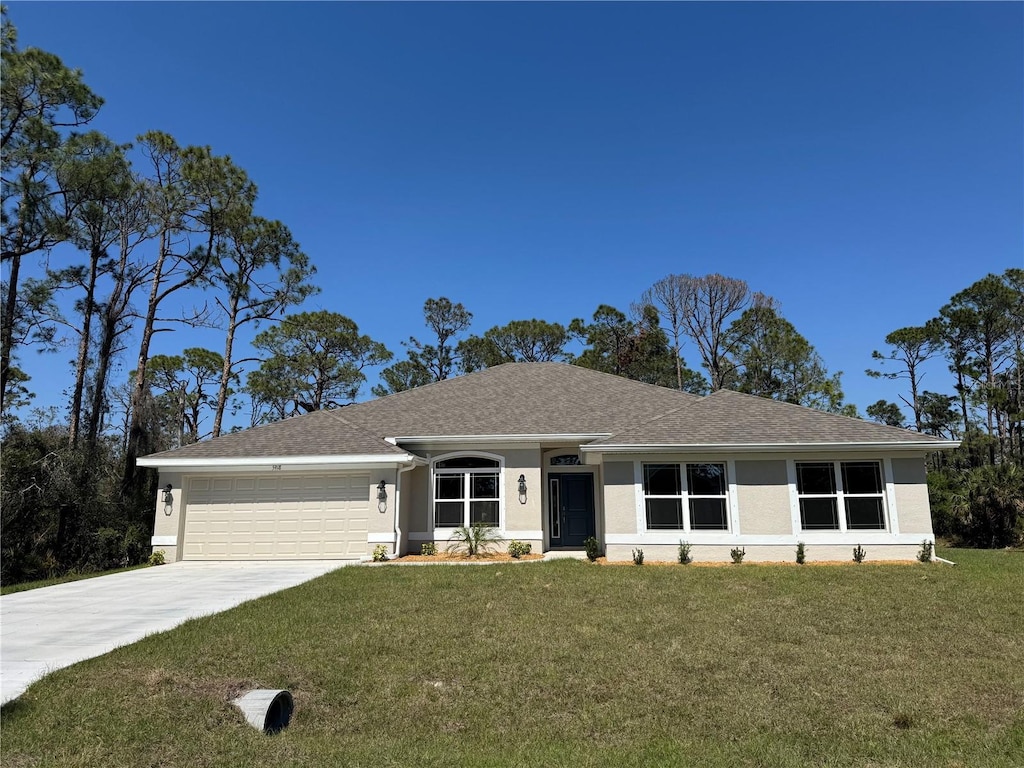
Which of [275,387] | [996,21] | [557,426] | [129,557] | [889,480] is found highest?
[996,21]

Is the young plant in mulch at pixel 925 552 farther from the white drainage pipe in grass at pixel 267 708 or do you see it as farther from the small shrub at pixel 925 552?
the white drainage pipe in grass at pixel 267 708

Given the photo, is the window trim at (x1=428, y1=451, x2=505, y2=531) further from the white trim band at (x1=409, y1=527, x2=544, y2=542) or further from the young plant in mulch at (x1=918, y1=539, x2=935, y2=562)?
the young plant in mulch at (x1=918, y1=539, x2=935, y2=562)

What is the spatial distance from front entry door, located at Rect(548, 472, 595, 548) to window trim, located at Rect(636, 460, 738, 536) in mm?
2450

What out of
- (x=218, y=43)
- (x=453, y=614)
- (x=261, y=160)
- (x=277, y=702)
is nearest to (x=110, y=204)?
(x=261, y=160)

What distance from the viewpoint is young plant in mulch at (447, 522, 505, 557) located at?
14.7 m

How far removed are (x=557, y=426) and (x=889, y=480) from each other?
7.74 m

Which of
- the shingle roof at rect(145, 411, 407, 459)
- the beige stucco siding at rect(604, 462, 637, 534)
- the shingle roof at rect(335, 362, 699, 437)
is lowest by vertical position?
the beige stucco siding at rect(604, 462, 637, 534)

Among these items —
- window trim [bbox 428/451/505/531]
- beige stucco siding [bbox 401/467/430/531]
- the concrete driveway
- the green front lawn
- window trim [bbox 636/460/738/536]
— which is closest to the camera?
Result: the green front lawn

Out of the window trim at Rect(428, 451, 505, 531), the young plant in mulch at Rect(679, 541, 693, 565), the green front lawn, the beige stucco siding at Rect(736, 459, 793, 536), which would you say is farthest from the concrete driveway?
the beige stucco siding at Rect(736, 459, 793, 536)

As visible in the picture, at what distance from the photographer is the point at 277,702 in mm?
4836

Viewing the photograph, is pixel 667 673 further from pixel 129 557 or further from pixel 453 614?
pixel 129 557

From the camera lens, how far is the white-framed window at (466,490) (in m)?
15.2

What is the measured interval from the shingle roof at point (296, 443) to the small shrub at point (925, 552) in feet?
38.9

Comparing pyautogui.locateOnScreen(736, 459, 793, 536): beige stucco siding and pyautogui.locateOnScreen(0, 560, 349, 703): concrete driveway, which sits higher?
pyautogui.locateOnScreen(736, 459, 793, 536): beige stucco siding
